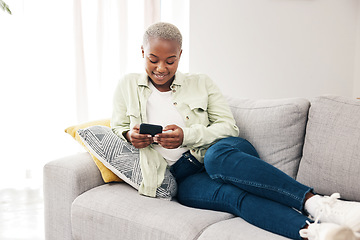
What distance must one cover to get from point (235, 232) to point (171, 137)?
0.47 metres

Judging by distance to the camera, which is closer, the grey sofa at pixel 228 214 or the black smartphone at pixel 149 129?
the grey sofa at pixel 228 214

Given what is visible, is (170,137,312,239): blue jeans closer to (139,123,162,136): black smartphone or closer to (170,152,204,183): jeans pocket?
(170,152,204,183): jeans pocket

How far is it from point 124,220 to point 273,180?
565mm

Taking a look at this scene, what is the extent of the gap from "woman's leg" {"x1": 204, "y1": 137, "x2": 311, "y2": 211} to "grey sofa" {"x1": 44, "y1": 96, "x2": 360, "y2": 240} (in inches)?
5.0

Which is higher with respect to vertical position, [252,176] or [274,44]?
[274,44]

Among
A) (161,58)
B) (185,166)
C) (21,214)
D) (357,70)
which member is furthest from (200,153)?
(357,70)

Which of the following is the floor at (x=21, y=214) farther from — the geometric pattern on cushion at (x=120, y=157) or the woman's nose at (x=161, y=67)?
the woman's nose at (x=161, y=67)

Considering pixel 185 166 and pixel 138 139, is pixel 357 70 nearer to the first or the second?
pixel 185 166

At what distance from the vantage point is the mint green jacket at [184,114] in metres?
1.66

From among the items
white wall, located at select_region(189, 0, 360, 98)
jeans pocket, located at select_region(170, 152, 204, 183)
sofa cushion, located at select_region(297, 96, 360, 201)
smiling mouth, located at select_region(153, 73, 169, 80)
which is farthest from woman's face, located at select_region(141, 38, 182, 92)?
white wall, located at select_region(189, 0, 360, 98)

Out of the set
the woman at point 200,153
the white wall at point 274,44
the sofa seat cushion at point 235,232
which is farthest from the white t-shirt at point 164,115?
the white wall at point 274,44

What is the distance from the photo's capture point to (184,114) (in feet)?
5.79

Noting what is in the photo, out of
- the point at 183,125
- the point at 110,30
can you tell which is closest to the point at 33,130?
the point at 110,30

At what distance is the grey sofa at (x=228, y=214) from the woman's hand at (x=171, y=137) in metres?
0.23
